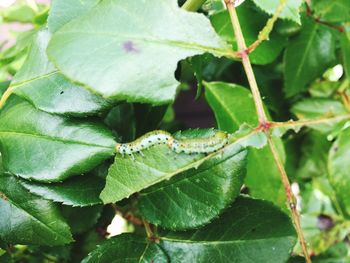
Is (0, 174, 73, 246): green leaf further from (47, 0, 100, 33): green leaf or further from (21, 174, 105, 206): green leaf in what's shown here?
(47, 0, 100, 33): green leaf

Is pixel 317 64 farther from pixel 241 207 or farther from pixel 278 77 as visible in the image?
pixel 241 207

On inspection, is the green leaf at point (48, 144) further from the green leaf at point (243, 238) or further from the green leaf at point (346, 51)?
the green leaf at point (346, 51)

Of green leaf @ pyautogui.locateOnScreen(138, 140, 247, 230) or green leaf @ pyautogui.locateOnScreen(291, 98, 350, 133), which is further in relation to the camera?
green leaf @ pyautogui.locateOnScreen(291, 98, 350, 133)

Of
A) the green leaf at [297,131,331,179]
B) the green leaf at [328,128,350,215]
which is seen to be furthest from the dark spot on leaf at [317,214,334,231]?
the green leaf at [328,128,350,215]

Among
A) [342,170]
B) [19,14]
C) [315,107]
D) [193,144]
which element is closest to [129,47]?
[193,144]

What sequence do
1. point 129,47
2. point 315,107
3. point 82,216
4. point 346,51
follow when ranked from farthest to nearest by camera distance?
point 315,107
point 346,51
point 82,216
point 129,47

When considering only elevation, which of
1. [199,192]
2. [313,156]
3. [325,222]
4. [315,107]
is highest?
[199,192]

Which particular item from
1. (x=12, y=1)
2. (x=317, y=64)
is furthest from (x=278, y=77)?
(x=12, y=1)

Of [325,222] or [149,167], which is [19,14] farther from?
[325,222]
